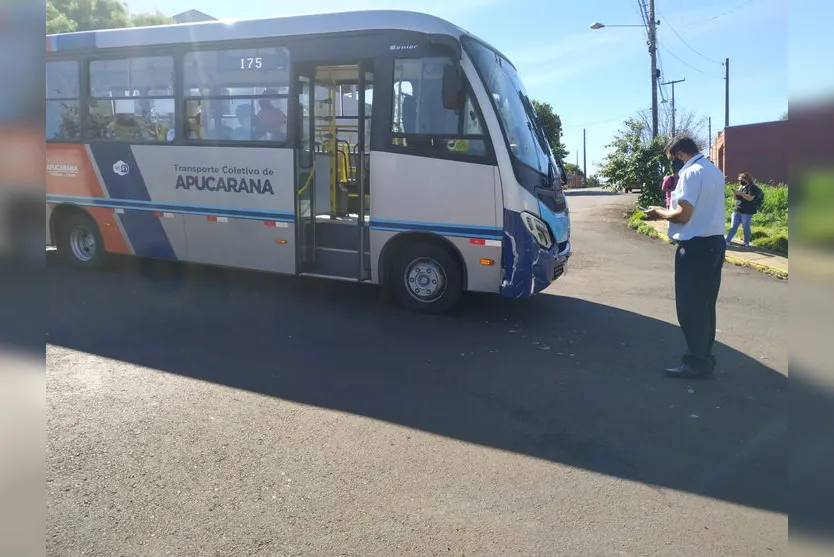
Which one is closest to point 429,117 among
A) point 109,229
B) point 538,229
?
point 538,229

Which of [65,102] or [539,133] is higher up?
[65,102]

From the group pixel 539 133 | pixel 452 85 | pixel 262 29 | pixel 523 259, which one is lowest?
pixel 523 259

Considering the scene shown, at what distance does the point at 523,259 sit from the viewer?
22.5 ft

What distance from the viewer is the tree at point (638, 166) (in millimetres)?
21062

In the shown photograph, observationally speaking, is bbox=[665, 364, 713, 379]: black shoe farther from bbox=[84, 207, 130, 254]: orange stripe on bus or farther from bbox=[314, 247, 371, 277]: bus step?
bbox=[84, 207, 130, 254]: orange stripe on bus

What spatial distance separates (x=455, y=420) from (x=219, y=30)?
20.6 ft

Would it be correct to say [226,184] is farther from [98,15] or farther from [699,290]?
[98,15]

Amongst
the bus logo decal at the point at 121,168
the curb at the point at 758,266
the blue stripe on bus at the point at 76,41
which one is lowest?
the curb at the point at 758,266

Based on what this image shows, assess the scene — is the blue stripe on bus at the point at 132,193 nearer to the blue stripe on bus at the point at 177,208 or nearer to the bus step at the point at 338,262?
the blue stripe on bus at the point at 177,208

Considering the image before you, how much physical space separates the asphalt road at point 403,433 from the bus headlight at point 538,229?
101cm

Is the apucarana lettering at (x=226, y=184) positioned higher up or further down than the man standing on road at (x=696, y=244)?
higher up

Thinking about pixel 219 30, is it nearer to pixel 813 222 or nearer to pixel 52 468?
pixel 52 468

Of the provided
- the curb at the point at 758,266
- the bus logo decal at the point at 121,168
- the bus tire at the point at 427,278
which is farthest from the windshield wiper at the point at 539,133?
the bus logo decal at the point at 121,168

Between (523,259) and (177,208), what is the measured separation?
500cm
